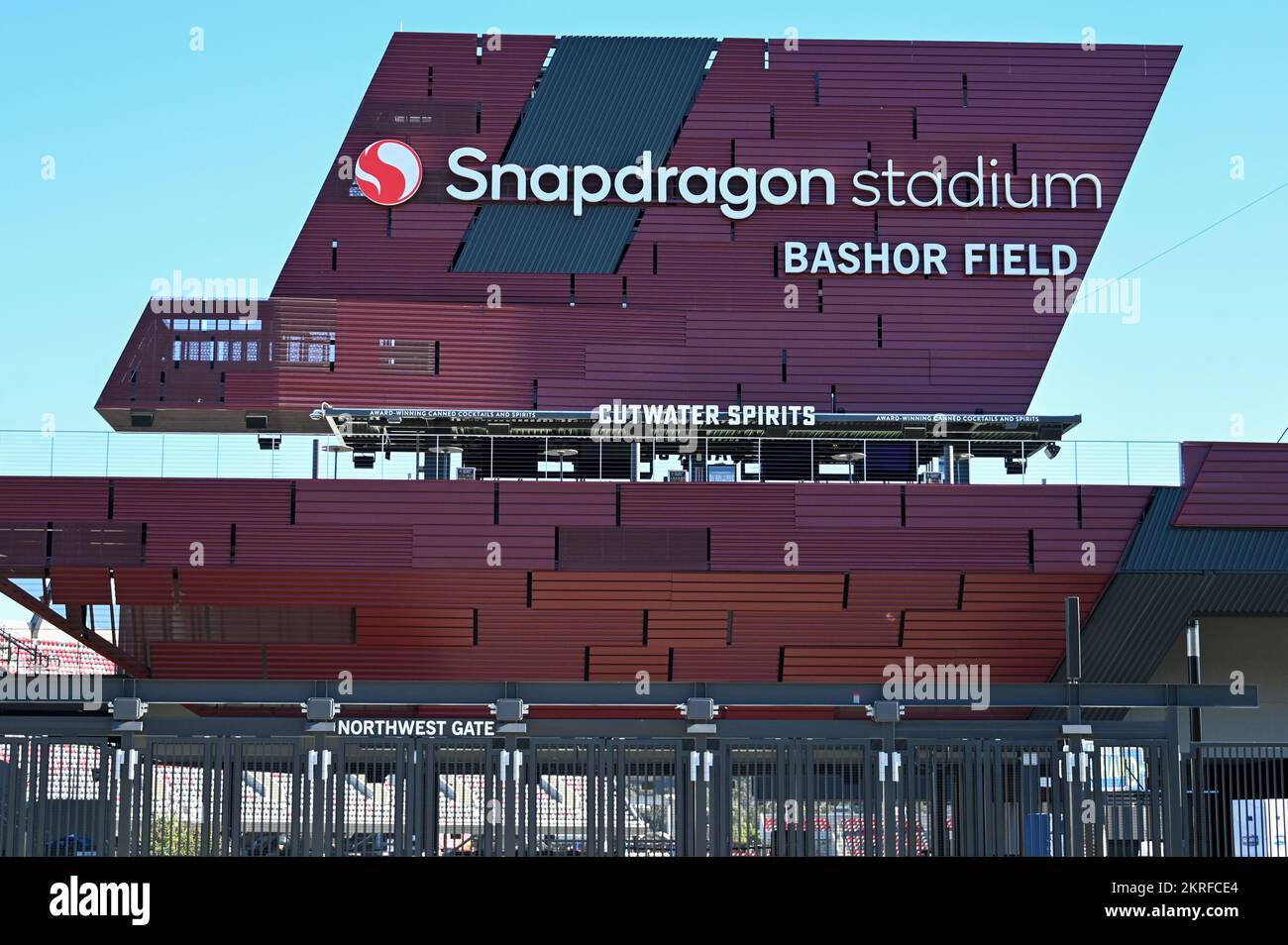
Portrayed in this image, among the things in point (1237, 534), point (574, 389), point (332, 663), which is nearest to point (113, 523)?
point (332, 663)

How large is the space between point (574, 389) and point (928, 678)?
10.7 meters

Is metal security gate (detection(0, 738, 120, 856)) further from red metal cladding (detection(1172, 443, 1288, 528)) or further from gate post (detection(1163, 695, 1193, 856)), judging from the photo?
red metal cladding (detection(1172, 443, 1288, 528))

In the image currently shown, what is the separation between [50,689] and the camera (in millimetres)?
23438

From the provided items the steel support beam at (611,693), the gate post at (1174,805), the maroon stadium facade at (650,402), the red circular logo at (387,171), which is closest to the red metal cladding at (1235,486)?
the maroon stadium facade at (650,402)

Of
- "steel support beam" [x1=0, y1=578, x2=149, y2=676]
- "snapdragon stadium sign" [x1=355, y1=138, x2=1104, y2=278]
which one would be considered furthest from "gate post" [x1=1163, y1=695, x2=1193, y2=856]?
"steel support beam" [x1=0, y1=578, x2=149, y2=676]

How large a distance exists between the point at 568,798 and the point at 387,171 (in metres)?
23.7

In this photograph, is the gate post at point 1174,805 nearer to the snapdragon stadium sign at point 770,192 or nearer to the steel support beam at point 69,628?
the snapdragon stadium sign at point 770,192

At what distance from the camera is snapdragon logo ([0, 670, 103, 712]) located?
74.2 feet

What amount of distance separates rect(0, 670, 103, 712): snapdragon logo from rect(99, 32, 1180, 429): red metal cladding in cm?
1274

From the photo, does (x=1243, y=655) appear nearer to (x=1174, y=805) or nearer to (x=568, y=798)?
(x=1174, y=805)
